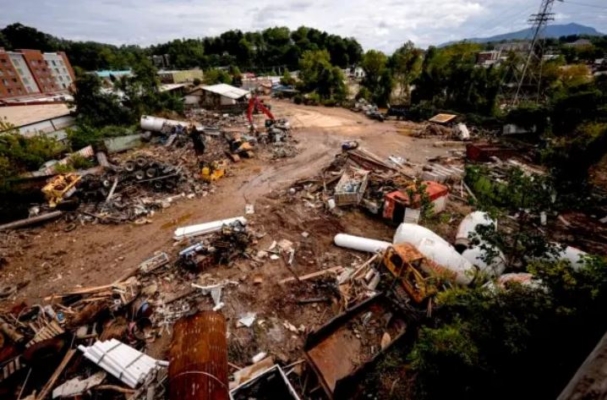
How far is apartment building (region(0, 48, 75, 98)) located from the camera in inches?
1688

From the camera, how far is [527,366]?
A: 3314mm

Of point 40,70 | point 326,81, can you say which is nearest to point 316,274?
point 326,81

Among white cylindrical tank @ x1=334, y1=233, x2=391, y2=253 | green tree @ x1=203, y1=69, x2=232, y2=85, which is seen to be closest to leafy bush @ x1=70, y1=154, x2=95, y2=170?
white cylindrical tank @ x1=334, y1=233, x2=391, y2=253

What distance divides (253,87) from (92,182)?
119 feet

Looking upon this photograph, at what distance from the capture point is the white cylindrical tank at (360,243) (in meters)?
8.42

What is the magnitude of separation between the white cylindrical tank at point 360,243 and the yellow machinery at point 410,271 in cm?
105

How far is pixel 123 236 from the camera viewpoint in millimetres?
9898

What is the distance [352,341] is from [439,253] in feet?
10.3

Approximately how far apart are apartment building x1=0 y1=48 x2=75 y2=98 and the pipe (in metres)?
42.7

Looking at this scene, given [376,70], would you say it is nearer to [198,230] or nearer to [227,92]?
[227,92]

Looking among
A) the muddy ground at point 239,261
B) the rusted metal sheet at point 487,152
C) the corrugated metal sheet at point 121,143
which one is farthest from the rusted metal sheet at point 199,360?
the corrugated metal sheet at point 121,143

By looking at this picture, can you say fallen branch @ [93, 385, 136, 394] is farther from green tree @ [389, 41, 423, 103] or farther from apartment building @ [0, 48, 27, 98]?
apartment building @ [0, 48, 27, 98]

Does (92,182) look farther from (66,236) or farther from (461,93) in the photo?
(461,93)

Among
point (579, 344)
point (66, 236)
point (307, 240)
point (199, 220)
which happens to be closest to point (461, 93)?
point (307, 240)
